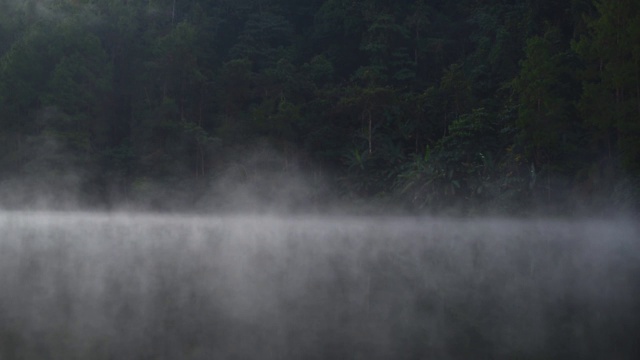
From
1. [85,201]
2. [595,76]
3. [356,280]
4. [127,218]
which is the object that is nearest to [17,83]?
[85,201]

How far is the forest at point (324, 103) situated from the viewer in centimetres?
1664

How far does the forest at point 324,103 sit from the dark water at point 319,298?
199 inches

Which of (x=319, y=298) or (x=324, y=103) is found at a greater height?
(x=324, y=103)

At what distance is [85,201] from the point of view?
20.9 meters

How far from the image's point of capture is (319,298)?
6359 mm

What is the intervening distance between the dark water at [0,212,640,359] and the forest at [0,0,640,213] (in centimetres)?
505

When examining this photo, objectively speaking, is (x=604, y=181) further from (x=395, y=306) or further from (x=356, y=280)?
(x=395, y=306)

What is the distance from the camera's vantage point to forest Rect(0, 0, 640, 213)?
54.6 feet

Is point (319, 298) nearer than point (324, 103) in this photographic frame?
Yes

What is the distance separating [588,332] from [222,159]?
17.0 meters

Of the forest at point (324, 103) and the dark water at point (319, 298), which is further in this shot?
the forest at point (324, 103)

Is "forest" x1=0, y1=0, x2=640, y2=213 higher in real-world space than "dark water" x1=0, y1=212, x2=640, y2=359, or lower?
higher

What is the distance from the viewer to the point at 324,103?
71.5 ft

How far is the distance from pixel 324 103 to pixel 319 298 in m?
15.8
